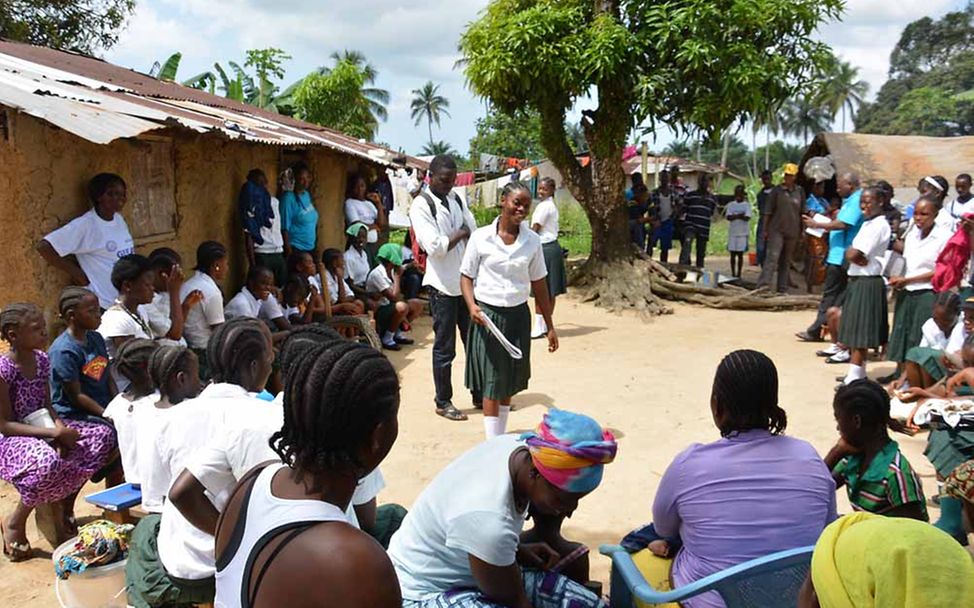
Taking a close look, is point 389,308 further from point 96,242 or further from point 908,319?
point 908,319

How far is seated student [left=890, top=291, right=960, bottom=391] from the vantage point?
5312 millimetres

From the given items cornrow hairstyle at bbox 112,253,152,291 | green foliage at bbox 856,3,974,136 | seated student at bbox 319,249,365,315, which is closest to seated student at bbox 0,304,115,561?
cornrow hairstyle at bbox 112,253,152,291

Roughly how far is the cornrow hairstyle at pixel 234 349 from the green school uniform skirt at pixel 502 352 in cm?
199

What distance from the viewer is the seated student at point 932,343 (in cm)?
531

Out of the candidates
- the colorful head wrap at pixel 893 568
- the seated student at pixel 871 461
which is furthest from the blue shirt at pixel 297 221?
the colorful head wrap at pixel 893 568

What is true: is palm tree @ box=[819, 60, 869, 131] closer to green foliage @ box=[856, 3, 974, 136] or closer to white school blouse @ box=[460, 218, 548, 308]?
green foliage @ box=[856, 3, 974, 136]

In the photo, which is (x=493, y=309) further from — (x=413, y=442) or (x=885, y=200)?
(x=885, y=200)

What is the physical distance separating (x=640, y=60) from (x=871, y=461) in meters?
7.80

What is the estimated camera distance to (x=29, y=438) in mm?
3791

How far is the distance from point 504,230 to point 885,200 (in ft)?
Result: 11.5

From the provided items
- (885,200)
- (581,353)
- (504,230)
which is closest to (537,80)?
(581,353)

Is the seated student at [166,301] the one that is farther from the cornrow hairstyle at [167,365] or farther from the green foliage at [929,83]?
the green foliage at [929,83]

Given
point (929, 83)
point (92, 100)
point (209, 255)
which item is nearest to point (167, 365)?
point (209, 255)

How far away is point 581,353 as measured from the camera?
8133 millimetres
